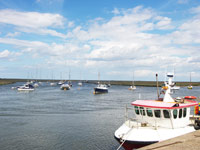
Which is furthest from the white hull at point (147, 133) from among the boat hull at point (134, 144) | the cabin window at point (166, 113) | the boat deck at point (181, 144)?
the boat deck at point (181, 144)

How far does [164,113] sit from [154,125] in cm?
156

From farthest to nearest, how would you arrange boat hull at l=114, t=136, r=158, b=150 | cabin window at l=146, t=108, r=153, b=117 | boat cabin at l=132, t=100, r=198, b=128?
cabin window at l=146, t=108, r=153, b=117 → boat cabin at l=132, t=100, r=198, b=128 → boat hull at l=114, t=136, r=158, b=150

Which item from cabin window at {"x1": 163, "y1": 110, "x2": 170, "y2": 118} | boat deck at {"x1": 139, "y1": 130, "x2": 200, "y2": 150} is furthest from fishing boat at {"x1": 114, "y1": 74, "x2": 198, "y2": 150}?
boat deck at {"x1": 139, "y1": 130, "x2": 200, "y2": 150}

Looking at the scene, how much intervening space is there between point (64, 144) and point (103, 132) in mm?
6770

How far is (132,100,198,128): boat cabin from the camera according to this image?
63.0ft

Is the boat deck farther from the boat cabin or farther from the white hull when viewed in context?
the boat cabin

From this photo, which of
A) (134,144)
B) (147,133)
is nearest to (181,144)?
(147,133)

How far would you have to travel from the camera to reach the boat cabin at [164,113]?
19.2m

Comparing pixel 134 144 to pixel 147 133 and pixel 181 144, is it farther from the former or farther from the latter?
pixel 181 144

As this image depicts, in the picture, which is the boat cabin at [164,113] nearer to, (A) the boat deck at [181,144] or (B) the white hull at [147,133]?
(B) the white hull at [147,133]

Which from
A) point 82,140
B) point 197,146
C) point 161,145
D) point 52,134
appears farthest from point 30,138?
point 197,146

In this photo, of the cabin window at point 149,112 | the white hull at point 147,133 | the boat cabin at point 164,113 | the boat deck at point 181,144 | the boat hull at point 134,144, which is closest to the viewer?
the boat deck at point 181,144

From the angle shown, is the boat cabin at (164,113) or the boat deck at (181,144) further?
the boat cabin at (164,113)

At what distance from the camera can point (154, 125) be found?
64.9 ft
